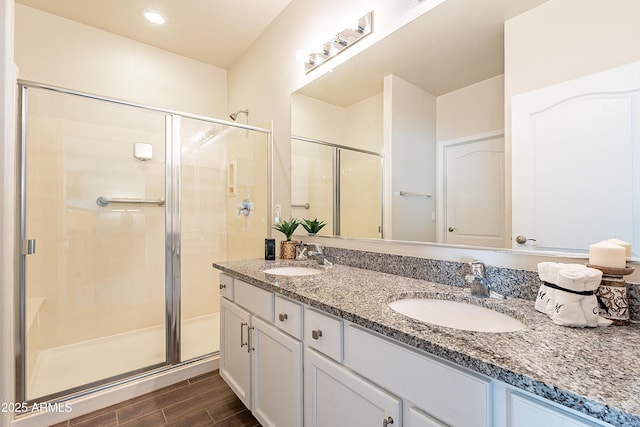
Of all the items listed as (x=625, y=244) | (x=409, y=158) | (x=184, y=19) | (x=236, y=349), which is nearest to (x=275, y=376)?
(x=236, y=349)

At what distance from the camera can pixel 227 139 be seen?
2650mm

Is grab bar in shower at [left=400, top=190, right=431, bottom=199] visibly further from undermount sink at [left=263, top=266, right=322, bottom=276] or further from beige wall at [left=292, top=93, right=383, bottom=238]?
undermount sink at [left=263, top=266, right=322, bottom=276]

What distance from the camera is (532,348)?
0.62 m

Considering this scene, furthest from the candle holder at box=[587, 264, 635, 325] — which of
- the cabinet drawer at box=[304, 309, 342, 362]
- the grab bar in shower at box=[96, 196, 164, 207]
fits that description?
the grab bar in shower at box=[96, 196, 164, 207]

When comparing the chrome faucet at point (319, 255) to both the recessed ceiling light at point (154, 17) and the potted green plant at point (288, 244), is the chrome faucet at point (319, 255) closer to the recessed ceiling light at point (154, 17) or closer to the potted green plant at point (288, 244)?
the potted green plant at point (288, 244)

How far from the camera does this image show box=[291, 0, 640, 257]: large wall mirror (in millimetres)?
854

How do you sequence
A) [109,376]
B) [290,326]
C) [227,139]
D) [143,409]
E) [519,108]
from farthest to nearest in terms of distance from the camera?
[227,139]
[109,376]
[143,409]
[290,326]
[519,108]

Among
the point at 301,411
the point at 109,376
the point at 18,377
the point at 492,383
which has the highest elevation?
the point at 492,383

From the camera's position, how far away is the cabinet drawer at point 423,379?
605 mm

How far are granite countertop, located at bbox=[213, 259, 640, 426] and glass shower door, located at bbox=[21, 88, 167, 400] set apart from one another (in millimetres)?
1804

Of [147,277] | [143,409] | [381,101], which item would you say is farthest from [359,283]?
[147,277]

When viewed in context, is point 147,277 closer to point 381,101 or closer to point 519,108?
point 381,101

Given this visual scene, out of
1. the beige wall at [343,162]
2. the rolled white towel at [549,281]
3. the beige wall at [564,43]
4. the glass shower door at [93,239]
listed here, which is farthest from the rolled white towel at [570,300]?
the glass shower door at [93,239]

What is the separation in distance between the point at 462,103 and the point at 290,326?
1164 mm
